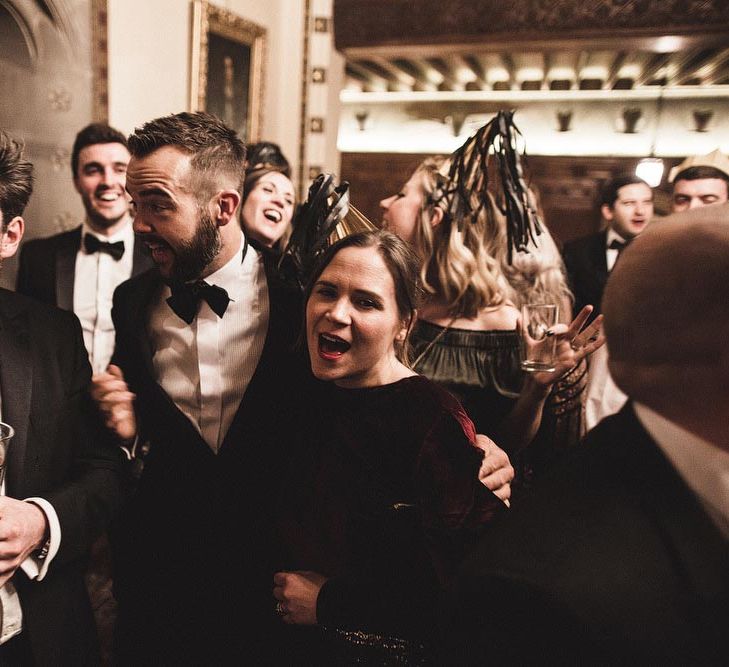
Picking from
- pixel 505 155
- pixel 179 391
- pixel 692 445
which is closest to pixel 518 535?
pixel 692 445

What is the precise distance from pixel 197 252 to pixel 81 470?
58 cm

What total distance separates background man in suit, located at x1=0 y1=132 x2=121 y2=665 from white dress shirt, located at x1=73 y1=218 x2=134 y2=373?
150 cm

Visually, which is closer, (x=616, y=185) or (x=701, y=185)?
(x=701, y=185)

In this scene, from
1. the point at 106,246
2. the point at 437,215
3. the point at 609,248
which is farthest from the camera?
the point at 609,248

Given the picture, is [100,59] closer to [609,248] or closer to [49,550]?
[49,550]

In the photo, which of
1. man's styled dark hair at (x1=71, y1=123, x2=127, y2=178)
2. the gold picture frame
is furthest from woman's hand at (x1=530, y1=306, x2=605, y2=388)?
the gold picture frame

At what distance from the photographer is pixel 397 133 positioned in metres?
7.90

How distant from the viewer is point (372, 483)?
117cm

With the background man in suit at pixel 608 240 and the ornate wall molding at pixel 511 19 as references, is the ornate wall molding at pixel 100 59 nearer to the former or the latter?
the ornate wall molding at pixel 511 19

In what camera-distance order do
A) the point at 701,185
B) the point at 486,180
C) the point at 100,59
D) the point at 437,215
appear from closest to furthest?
the point at 486,180, the point at 437,215, the point at 701,185, the point at 100,59

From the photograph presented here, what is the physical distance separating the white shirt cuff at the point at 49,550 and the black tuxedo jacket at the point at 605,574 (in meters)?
0.95

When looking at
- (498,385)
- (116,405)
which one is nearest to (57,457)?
(116,405)

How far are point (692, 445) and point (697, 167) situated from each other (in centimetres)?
327

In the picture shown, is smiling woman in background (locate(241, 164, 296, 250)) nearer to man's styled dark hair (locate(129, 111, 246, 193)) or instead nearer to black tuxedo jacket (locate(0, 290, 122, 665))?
man's styled dark hair (locate(129, 111, 246, 193))
